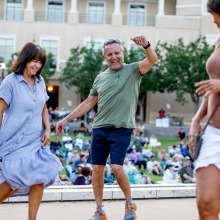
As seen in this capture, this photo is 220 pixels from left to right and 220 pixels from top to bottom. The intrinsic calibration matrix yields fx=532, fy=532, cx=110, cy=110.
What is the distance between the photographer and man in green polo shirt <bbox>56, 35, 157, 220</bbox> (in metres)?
5.11

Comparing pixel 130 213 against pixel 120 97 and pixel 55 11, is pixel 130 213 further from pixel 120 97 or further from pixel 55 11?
pixel 55 11

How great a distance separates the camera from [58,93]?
1716 inches

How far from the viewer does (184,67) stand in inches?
1519

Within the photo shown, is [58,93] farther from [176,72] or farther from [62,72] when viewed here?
[176,72]

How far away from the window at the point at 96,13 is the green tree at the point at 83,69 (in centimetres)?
571

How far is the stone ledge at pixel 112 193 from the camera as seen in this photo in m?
6.13

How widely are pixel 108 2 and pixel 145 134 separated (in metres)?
18.2

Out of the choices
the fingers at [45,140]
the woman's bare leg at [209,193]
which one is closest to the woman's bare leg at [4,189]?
the fingers at [45,140]

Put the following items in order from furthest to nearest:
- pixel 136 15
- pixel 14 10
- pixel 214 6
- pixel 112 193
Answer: pixel 136 15 → pixel 14 10 → pixel 112 193 → pixel 214 6

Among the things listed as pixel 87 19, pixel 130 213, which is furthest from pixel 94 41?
pixel 130 213

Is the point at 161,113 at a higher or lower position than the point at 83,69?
lower

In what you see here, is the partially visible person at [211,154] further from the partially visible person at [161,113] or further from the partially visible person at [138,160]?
the partially visible person at [161,113]

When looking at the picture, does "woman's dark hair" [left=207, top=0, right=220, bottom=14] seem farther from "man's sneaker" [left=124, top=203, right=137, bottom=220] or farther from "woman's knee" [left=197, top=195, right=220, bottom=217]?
"man's sneaker" [left=124, top=203, right=137, bottom=220]

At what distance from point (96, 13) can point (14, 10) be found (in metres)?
7.03
